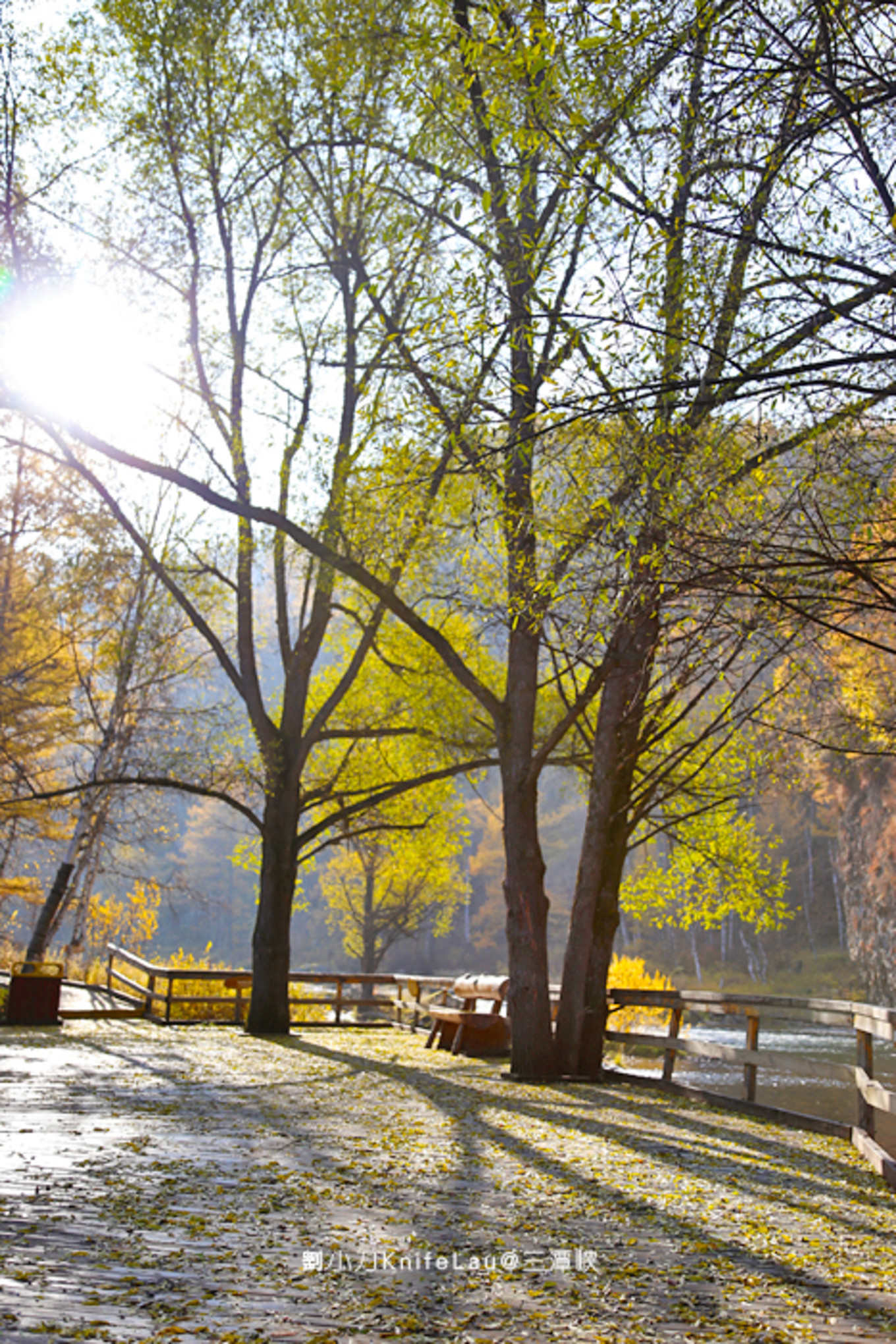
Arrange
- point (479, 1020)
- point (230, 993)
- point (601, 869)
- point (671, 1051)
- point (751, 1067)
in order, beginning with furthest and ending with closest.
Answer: point (230, 993), point (479, 1020), point (601, 869), point (671, 1051), point (751, 1067)

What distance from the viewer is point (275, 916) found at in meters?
14.7

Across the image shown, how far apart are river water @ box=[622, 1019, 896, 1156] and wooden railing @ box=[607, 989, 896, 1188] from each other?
37 cm

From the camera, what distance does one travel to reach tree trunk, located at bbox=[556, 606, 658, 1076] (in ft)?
33.6

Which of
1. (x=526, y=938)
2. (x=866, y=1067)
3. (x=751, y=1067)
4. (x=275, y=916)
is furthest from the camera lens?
(x=275, y=916)

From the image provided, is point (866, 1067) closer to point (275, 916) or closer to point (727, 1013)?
point (727, 1013)

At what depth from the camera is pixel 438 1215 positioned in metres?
4.05

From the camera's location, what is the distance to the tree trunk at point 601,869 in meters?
10.2

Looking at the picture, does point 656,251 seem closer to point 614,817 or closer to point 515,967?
point 614,817

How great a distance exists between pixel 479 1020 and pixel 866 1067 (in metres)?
6.96

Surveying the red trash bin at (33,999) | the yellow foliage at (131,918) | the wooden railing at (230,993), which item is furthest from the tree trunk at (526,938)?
the yellow foliage at (131,918)

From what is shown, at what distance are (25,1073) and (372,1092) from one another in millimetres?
2873

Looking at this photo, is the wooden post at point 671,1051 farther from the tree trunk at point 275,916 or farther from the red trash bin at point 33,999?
the red trash bin at point 33,999

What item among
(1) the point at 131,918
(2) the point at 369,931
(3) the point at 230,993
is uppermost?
(1) the point at 131,918

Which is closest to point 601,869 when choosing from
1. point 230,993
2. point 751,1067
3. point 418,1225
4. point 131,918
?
point 751,1067
